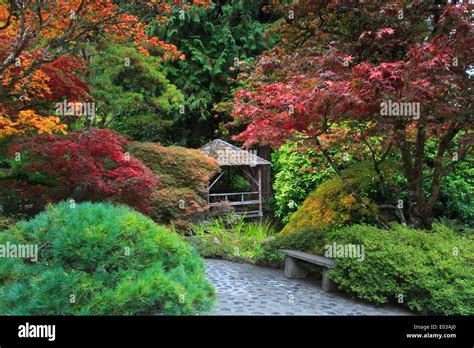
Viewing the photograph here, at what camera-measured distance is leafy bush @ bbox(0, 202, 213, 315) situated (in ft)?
11.4

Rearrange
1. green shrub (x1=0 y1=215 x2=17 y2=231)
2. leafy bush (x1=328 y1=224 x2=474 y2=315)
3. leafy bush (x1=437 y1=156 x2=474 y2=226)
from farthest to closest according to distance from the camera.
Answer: leafy bush (x1=437 y1=156 x2=474 y2=226) → green shrub (x1=0 y1=215 x2=17 y2=231) → leafy bush (x1=328 y1=224 x2=474 y2=315)

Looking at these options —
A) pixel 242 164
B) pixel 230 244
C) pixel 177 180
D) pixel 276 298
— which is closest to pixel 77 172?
pixel 276 298

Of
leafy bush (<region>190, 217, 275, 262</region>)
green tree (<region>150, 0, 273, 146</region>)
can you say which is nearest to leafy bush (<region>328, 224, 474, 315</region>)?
leafy bush (<region>190, 217, 275, 262</region>)

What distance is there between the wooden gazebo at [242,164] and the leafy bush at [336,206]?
5408 mm

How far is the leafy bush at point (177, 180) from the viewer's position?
10547 mm

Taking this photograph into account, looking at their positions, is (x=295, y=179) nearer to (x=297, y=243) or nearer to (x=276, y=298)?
(x=297, y=243)

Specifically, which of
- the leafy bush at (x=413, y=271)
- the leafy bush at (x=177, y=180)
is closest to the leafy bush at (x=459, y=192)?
the leafy bush at (x=413, y=271)

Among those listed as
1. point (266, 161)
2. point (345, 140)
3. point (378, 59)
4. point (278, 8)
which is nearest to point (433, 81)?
point (378, 59)

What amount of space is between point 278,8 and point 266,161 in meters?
8.11

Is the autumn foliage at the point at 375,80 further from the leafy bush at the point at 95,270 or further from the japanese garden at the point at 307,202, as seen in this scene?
the leafy bush at the point at 95,270

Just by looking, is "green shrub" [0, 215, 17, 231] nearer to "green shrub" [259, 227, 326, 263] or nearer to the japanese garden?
the japanese garden

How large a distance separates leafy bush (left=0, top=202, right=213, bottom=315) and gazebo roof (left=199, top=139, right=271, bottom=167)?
10122mm

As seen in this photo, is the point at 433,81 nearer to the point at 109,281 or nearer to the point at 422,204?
the point at 422,204

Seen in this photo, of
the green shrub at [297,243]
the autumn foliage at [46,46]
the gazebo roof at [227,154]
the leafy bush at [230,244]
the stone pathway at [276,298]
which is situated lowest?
the stone pathway at [276,298]
